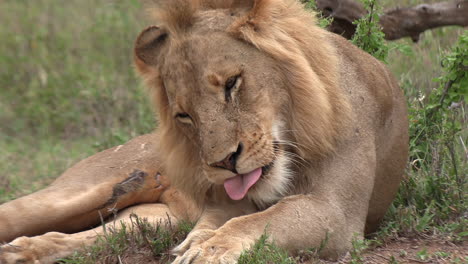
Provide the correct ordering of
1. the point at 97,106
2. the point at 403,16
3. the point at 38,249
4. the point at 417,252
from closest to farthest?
the point at 417,252, the point at 38,249, the point at 403,16, the point at 97,106

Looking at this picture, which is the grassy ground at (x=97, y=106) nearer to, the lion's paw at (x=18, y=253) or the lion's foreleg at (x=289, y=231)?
the lion's foreleg at (x=289, y=231)

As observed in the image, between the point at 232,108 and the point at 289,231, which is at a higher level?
the point at 232,108

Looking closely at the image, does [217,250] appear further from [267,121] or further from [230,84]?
[230,84]

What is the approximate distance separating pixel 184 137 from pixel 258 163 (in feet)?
1.71

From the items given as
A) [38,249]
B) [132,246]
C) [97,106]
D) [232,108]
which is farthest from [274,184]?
[97,106]

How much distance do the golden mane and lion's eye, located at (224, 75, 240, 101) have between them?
0.18m

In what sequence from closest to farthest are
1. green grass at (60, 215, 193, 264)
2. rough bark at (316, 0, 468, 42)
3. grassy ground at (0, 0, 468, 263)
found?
green grass at (60, 215, 193, 264) → grassy ground at (0, 0, 468, 263) → rough bark at (316, 0, 468, 42)

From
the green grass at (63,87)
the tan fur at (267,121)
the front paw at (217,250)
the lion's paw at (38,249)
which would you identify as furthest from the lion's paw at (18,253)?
the green grass at (63,87)

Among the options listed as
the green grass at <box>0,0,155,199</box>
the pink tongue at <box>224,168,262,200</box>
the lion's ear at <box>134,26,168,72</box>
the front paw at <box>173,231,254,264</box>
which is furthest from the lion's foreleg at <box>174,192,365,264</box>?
the green grass at <box>0,0,155,199</box>

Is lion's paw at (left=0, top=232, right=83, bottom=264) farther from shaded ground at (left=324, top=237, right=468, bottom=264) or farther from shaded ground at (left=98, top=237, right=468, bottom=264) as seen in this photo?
shaded ground at (left=324, top=237, right=468, bottom=264)

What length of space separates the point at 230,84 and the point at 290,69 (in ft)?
0.94

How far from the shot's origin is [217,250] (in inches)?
127

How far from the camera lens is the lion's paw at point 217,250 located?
10.4 ft

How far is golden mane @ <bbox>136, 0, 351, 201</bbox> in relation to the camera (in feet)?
11.4
